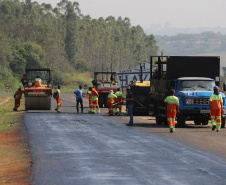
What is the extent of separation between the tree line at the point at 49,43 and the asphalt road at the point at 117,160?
334 feet

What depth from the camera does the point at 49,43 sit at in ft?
514

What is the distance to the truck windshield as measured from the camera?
2667cm

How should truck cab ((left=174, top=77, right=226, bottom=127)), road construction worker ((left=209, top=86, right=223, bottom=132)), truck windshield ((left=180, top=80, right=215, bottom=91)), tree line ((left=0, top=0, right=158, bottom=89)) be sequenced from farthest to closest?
tree line ((left=0, top=0, right=158, bottom=89)) → truck windshield ((left=180, top=80, right=215, bottom=91)) → truck cab ((left=174, top=77, right=226, bottom=127)) → road construction worker ((left=209, top=86, right=223, bottom=132))

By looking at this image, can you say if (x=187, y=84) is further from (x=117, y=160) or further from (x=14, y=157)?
(x=117, y=160)

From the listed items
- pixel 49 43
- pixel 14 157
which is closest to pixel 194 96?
pixel 14 157

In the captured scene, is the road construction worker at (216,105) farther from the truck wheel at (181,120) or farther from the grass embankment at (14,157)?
the grass embankment at (14,157)

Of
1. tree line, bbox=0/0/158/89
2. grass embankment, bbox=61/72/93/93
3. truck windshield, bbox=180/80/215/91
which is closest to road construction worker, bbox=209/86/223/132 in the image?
truck windshield, bbox=180/80/215/91

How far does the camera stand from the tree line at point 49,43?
434 ft

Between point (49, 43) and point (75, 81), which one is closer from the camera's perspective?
point (75, 81)

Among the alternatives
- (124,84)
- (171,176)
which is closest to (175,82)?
(171,176)

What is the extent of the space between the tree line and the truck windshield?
9676 cm

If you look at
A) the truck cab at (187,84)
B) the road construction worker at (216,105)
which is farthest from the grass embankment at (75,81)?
the road construction worker at (216,105)

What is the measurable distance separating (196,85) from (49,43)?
13207 cm

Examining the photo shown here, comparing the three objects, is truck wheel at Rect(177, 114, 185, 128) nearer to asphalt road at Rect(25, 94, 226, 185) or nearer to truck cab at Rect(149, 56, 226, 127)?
truck cab at Rect(149, 56, 226, 127)
